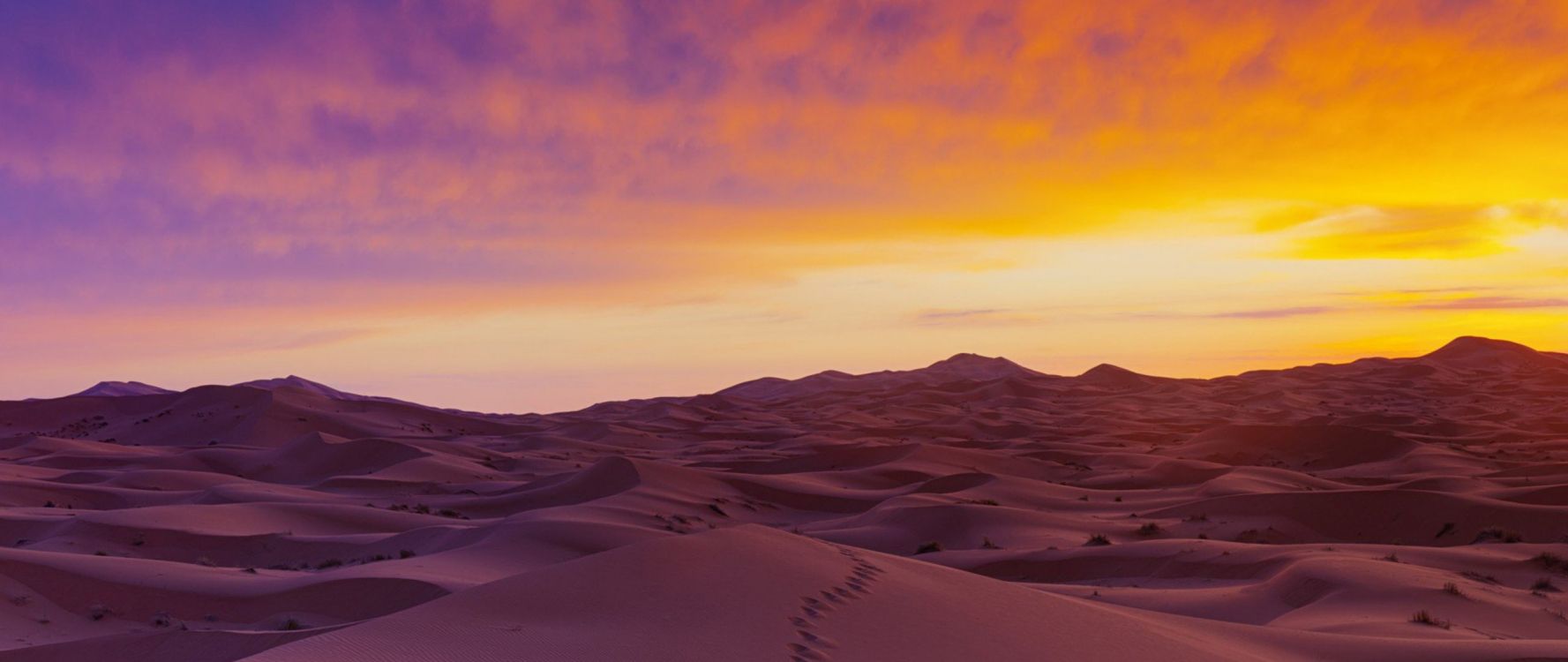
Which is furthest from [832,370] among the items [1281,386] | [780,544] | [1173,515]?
[780,544]

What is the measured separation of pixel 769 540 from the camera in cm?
966

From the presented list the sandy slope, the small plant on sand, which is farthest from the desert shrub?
the small plant on sand

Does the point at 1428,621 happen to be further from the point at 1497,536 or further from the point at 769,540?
the point at 1497,536

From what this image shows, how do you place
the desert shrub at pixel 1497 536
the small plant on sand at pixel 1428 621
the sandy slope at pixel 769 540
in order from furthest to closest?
the desert shrub at pixel 1497 536, the small plant on sand at pixel 1428 621, the sandy slope at pixel 769 540

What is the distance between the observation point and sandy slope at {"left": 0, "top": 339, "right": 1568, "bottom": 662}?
7691mm

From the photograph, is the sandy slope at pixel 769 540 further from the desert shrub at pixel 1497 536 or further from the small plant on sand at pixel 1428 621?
the small plant on sand at pixel 1428 621

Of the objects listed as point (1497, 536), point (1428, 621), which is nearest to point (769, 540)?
point (1428, 621)

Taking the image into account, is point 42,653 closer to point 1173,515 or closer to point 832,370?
point 1173,515

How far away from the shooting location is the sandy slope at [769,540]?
769cm

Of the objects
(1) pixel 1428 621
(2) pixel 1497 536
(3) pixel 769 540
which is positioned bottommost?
(1) pixel 1428 621

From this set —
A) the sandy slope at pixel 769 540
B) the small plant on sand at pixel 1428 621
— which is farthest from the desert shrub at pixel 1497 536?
the small plant on sand at pixel 1428 621

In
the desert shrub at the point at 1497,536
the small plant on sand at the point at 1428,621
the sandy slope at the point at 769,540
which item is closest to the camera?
the sandy slope at the point at 769,540

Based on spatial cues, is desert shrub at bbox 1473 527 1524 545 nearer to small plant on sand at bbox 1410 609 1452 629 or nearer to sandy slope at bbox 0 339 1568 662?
sandy slope at bbox 0 339 1568 662

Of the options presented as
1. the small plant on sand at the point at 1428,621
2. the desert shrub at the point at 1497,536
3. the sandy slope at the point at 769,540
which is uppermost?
the sandy slope at the point at 769,540
